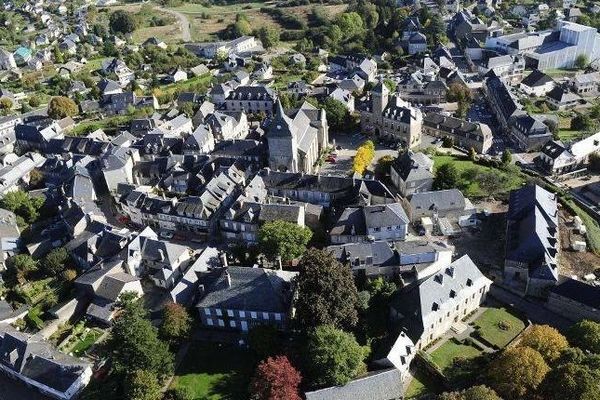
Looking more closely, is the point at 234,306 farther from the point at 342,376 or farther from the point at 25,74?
the point at 25,74

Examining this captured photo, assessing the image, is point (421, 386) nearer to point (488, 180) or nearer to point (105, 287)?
point (105, 287)

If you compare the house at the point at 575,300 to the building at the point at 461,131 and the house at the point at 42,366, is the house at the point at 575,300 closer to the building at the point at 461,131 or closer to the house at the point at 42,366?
the building at the point at 461,131

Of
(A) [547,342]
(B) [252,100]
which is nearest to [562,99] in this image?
(B) [252,100]

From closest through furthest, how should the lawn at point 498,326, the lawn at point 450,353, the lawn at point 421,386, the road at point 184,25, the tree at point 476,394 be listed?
the tree at point 476,394 → the lawn at point 421,386 → the lawn at point 450,353 → the lawn at point 498,326 → the road at point 184,25

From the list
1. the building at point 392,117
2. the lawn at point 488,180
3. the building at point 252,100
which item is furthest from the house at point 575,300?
the building at point 252,100

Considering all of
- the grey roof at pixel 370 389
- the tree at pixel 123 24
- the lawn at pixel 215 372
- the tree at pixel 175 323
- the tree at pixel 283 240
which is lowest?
the lawn at pixel 215 372
